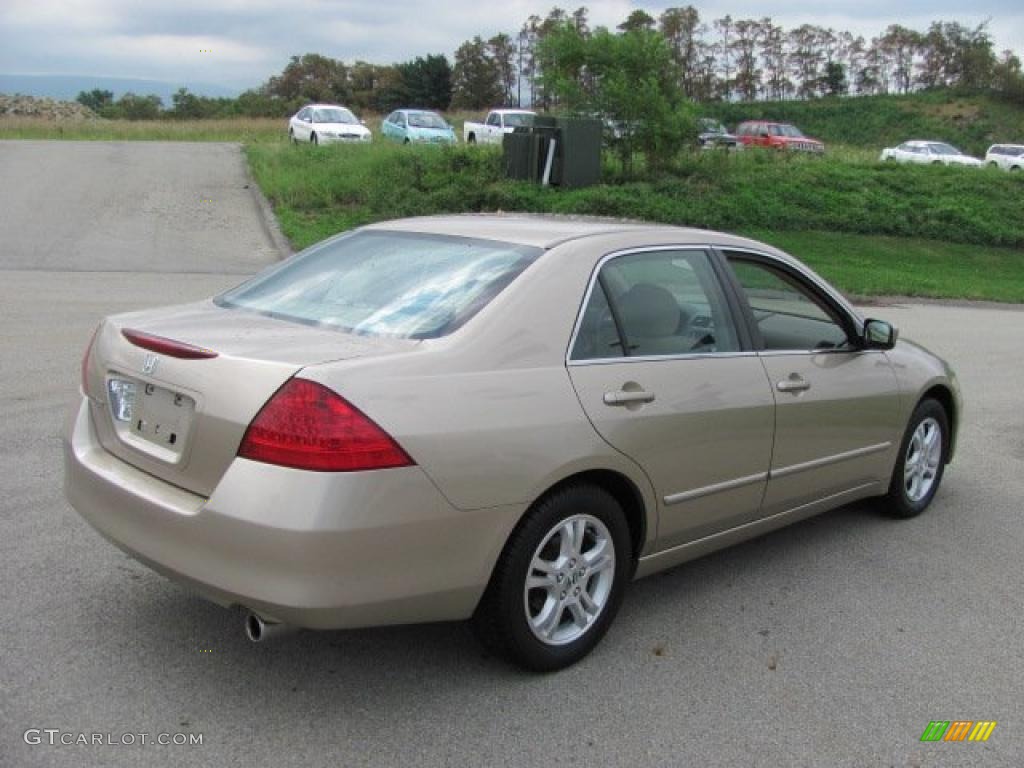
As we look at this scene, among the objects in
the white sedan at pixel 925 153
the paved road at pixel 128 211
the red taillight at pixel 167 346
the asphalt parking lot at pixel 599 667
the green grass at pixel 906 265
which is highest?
the red taillight at pixel 167 346

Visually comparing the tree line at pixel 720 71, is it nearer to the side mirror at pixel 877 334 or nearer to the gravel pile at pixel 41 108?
the gravel pile at pixel 41 108

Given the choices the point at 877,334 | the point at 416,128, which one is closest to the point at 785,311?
the point at 877,334

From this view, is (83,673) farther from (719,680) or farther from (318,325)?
(719,680)

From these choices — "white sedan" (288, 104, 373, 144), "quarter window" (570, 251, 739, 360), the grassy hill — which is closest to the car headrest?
"quarter window" (570, 251, 739, 360)

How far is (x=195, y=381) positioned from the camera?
129 inches

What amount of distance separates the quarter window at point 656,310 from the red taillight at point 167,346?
1292mm

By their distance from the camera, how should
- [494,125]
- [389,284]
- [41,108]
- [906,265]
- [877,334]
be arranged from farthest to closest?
1. [41,108]
2. [494,125]
3. [906,265]
4. [877,334]
5. [389,284]

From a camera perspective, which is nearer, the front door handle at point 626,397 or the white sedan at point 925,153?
the front door handle at point 626,397

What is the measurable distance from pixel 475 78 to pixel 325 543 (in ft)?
299

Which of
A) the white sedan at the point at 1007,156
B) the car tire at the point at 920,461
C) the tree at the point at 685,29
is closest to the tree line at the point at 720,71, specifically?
the tree at the point at 685,29

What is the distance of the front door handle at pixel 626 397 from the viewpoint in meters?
3.71

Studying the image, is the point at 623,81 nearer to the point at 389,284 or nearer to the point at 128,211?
the point at 128,211

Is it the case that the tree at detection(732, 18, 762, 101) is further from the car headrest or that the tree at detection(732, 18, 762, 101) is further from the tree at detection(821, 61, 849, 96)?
the car headrest

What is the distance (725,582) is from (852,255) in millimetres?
18511
